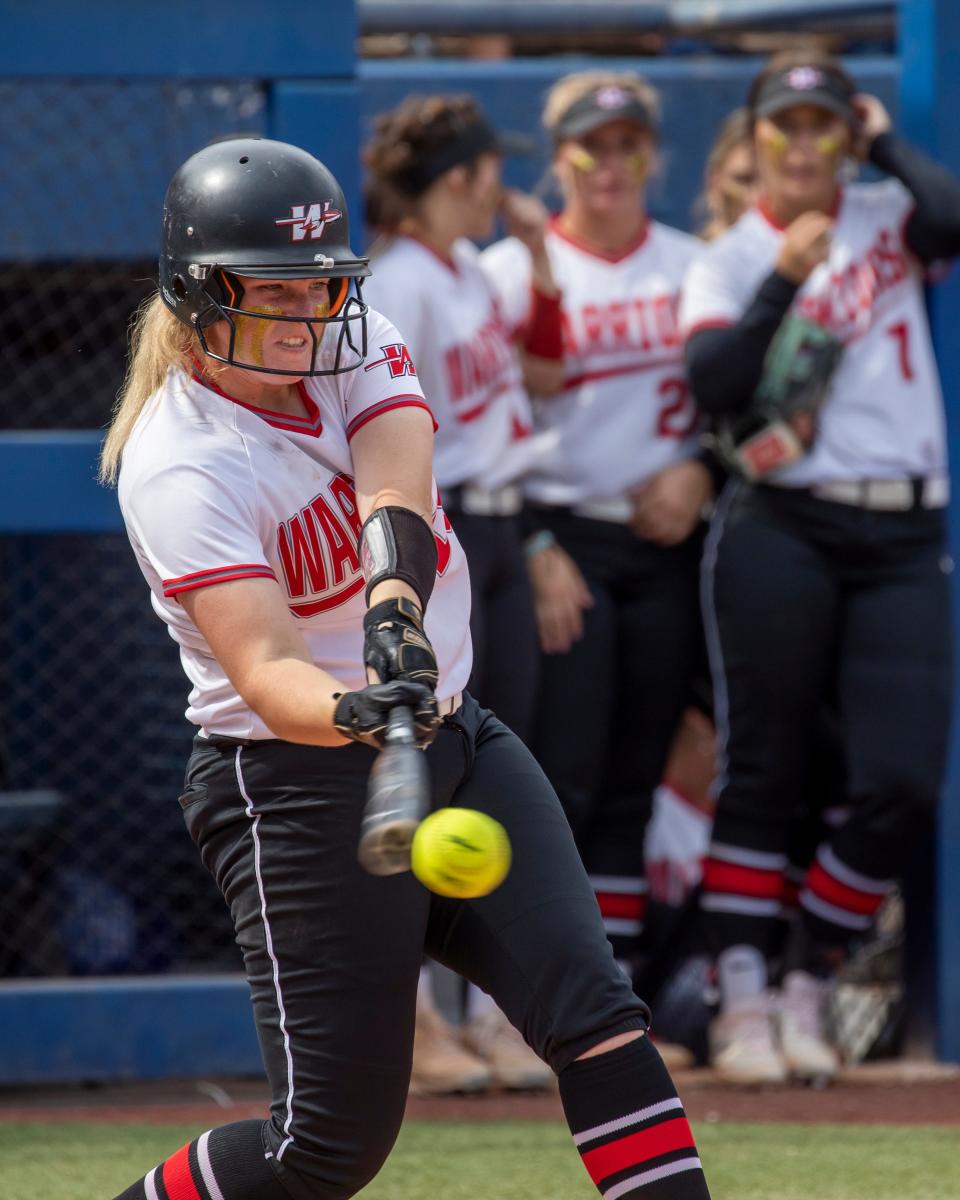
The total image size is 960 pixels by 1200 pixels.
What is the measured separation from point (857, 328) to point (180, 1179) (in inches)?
108

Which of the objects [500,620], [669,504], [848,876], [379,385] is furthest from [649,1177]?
[669,504]

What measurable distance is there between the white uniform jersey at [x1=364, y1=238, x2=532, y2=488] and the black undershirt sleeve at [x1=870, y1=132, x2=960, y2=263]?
1032 millimetres

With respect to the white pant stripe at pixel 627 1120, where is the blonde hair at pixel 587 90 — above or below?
above

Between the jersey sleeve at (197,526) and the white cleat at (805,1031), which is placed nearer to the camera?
the jersey sleeve at (197,526)

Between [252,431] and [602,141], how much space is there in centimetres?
231

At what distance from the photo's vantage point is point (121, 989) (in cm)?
450

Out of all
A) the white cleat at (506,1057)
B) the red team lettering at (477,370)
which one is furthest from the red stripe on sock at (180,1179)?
the red team lettering at (477,370)

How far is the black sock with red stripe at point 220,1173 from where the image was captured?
8.04ft

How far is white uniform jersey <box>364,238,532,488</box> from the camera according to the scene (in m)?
4.21

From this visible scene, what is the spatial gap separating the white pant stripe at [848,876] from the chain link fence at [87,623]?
1571 millimetres

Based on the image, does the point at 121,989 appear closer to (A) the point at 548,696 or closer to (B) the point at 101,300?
(A) the point at 548,696

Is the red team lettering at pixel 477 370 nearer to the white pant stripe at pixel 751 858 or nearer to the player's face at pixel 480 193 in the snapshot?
the player's face at pixel 480 193

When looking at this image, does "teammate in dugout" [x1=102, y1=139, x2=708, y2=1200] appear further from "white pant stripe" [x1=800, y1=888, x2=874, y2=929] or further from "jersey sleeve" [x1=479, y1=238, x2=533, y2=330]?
"white pant stripe" [x1=800, y1=888, x2=874, y2=929]

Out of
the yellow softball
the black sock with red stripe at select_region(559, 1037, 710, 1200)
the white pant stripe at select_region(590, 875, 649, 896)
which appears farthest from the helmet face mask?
the white pant stripe at select_region(590, 875, 649, 896)
